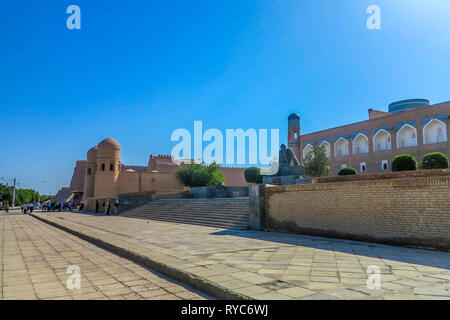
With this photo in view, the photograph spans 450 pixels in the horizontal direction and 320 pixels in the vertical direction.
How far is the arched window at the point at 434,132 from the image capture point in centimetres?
2981

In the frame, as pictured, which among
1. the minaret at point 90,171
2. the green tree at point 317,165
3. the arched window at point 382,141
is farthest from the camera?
the minaret at point 90,171

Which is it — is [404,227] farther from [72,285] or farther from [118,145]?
[118,145]

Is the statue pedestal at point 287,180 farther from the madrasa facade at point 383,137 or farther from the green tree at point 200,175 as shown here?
the madrasa facade at point 383,137

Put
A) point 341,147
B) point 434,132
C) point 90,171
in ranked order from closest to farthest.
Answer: point 434,132, point 90,171, point 341,147

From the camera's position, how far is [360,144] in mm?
37750

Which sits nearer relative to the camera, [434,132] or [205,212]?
[205,212]

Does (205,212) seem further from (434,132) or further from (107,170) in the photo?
(434,132)

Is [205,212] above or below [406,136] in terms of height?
below

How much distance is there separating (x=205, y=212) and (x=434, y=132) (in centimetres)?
2752

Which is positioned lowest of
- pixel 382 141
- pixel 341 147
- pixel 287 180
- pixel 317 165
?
pixel 287 180

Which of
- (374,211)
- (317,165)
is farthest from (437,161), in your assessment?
(317,165)

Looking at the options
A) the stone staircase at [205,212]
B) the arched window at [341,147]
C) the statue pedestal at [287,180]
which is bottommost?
the stone staircase at [205,212]

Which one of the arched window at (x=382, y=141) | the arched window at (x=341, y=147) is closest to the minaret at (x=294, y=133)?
the arched window at (x=341, y=147)

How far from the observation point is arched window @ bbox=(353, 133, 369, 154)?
36.8m
